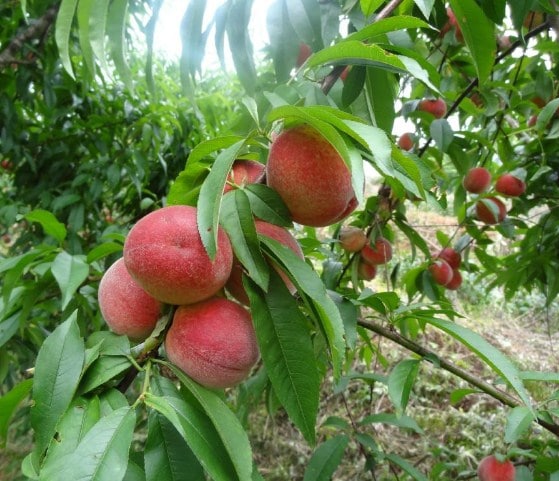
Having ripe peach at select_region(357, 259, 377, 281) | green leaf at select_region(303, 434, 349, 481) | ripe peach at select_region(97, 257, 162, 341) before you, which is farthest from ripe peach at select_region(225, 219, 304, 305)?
ripe peach at select_region(357, 259, 377, 281)

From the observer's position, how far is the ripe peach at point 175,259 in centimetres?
59

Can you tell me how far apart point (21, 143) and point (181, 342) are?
198cm

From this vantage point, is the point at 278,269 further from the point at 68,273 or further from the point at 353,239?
the point at 353,239

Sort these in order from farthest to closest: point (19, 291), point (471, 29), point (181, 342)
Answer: point (19, 291)
point (471, 29)
point (181, 342)

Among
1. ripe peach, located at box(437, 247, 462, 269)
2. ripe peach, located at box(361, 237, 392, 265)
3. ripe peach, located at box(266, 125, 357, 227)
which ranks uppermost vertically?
ripe peach, located at box(266, 125, 357, 227)

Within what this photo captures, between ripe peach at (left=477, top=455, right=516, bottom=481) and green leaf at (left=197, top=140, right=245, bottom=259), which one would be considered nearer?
green leaf at (left=197, top=140, right=245, bottom=259)

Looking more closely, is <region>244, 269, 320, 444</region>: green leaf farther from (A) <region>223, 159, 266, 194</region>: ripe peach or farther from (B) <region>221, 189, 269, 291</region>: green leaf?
(A) <region>223, 159, 266, 194</region>: ripe peach

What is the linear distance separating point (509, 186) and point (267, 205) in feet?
4.44

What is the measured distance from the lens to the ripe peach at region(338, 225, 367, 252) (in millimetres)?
1623

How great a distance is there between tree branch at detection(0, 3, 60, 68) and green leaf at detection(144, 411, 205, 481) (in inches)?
70.1

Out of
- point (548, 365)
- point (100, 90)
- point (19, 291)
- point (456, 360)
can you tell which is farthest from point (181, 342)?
point (548, 365)

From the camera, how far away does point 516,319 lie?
12.5 ft

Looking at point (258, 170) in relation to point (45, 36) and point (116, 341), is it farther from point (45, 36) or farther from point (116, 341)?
point (45, 36)

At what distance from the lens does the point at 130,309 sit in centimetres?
69
